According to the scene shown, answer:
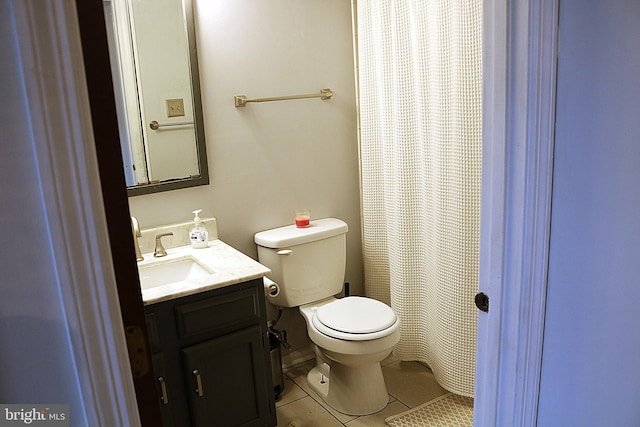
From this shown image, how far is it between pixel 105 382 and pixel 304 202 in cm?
195

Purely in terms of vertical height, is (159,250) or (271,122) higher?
(271,122)

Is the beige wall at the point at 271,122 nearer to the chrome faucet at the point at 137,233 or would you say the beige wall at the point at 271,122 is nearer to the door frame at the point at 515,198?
the chrome faucet at the point at 137,233

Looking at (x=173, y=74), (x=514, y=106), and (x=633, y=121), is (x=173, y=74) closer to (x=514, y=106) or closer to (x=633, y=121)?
(x=514, y=106)

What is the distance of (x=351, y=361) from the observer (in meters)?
2.27

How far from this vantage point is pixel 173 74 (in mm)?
2203

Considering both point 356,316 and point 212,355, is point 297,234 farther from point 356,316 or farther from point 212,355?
point 212,355

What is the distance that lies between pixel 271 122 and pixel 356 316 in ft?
3.22

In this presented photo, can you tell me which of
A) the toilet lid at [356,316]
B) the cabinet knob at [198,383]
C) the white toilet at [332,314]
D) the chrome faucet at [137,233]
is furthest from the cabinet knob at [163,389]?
the toilet lid at [356,316]

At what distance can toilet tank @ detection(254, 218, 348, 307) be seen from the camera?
7.88 feet

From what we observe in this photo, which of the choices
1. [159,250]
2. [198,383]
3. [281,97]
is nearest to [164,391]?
[198,383]

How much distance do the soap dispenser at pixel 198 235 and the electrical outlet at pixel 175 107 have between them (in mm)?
428

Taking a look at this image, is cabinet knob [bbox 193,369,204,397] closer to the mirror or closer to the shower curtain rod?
the mirror

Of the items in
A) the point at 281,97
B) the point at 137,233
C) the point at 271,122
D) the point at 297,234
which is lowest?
the point at 297,234

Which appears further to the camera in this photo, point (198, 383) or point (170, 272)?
point (170, 272)
